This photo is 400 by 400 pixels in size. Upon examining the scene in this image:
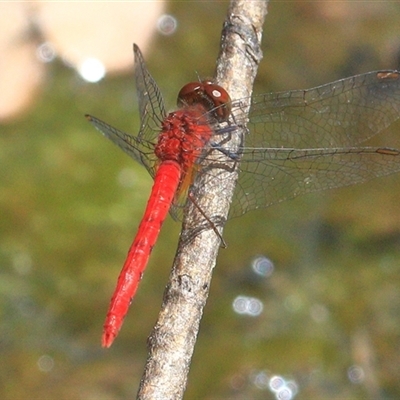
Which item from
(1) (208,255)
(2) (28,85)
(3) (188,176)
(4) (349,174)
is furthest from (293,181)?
(2) (28,85)

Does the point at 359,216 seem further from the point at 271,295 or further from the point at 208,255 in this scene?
the point at 208,255

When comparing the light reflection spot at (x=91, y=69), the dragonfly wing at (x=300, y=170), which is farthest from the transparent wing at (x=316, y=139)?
the light reflection spot at (x=91, y=69)

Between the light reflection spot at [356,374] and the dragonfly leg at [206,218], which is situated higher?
the light reflection spot at [356,374]

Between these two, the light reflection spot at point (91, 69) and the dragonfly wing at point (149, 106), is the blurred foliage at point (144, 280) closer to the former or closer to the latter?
the light reflection spot at point (91, 69)

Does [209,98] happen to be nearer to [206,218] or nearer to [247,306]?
[206,218]

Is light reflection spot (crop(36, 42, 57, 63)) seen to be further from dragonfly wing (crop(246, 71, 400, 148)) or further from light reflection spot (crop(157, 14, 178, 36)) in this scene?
dragonfly wing (crop(246, 71, 400, 148))

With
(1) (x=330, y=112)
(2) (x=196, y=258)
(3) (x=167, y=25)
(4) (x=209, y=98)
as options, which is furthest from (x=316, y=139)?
(3) (x=167, y=25)
